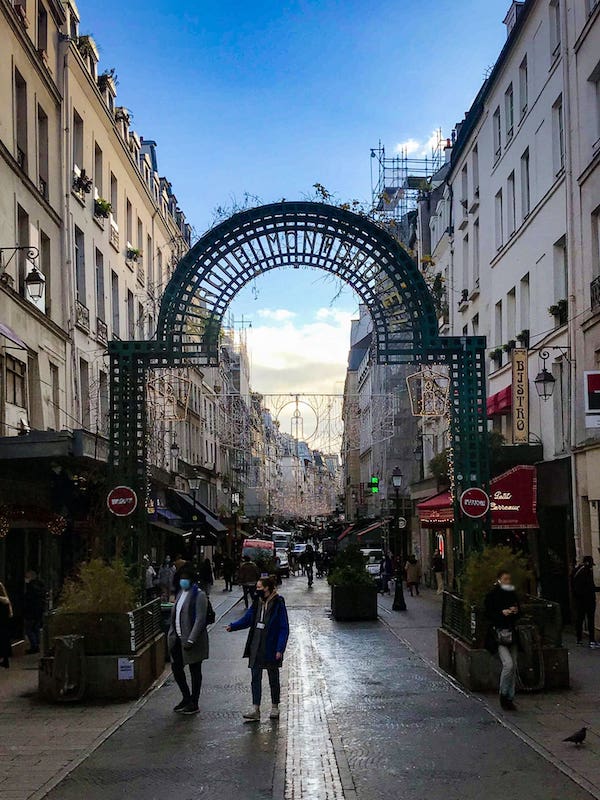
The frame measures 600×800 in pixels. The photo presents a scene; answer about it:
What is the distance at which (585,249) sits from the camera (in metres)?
21.4

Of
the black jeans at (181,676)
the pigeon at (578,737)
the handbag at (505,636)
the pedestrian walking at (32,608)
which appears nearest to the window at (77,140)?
the pedestrian walking at (32,608)

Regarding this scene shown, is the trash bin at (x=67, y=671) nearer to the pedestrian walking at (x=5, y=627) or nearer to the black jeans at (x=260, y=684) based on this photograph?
the black jeans at (x=260, y=684)

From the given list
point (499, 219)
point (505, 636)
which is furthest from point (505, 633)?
point (499, 219)

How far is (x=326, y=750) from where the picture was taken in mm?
10008

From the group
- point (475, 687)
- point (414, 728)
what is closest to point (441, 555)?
point (475, 687)

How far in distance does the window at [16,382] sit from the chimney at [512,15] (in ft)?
52.1

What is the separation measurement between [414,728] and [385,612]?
57.6 feet

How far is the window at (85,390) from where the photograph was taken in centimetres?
2745

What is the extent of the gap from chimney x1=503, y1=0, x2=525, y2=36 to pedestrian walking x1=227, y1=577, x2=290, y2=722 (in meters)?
20.4

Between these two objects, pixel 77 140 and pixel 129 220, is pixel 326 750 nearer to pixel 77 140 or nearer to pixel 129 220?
pixel 77 140

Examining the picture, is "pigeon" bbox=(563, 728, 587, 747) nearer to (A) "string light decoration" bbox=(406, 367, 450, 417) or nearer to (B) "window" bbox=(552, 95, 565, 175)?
(A) "string light decoration" bbox=(406, 367, 450, 417)

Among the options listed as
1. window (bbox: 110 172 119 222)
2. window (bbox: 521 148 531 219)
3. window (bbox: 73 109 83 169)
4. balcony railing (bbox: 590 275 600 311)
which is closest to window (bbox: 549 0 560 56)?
window (bbox: 521 148 531 219)

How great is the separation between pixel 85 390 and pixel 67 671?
15.9 meters

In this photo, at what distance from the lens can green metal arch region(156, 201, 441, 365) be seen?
18859 mm
